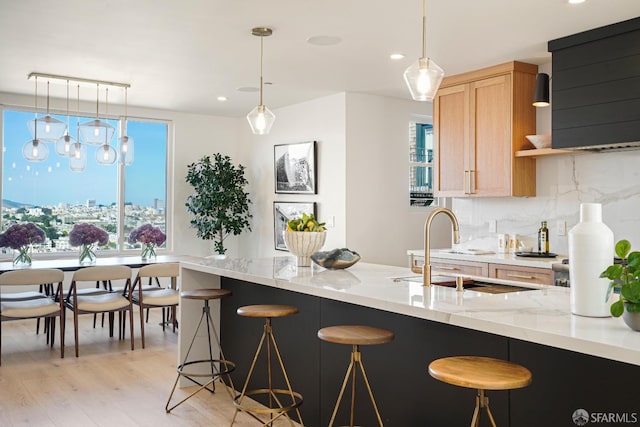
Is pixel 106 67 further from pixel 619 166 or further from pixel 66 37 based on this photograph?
pixel 619 166

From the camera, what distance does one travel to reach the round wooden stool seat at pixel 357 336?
2.46m

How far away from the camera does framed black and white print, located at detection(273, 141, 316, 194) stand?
6801mm

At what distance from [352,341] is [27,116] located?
609 cm

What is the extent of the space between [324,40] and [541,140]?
1959 mm

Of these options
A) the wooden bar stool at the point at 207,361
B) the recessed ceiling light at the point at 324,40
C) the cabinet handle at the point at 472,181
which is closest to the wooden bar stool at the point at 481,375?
the wooden bar stool at the point at 207,361

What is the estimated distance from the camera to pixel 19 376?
4469mm

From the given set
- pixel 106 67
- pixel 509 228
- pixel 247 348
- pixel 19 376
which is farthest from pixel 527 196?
pixel 19 376

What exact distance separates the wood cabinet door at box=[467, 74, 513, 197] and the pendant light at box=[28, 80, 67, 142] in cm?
388

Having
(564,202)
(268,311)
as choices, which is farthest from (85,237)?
(564,202)

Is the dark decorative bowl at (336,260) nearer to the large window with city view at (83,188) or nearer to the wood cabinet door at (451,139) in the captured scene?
the wood cabinet door at (451,139)

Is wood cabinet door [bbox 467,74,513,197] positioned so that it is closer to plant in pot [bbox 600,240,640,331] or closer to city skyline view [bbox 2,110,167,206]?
plant in pot [bbox 600,240,640,331]

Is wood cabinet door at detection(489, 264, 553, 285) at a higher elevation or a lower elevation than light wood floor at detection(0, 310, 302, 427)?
higher

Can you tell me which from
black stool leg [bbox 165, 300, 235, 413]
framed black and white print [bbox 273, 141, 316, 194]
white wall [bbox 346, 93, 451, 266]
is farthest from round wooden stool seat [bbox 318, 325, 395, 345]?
framed black and white print [bbox 273, 141, 316, 194]

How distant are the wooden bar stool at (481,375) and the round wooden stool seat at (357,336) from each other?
1.59ft
